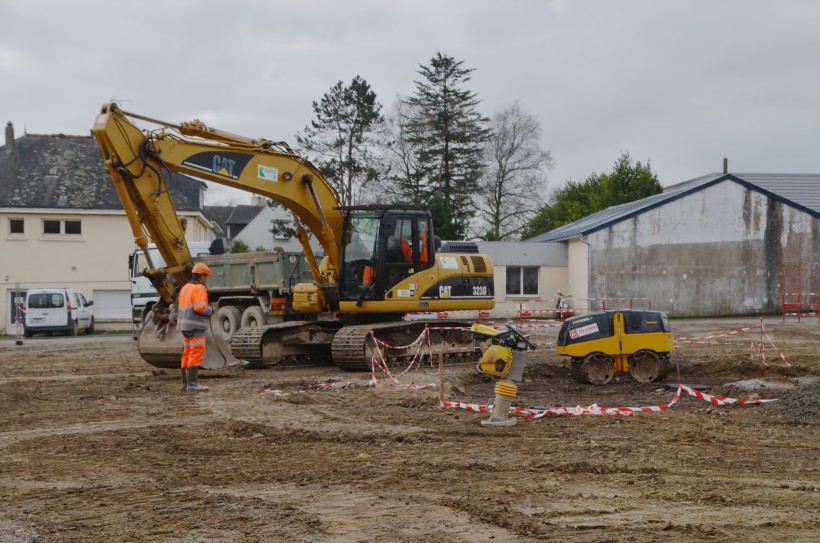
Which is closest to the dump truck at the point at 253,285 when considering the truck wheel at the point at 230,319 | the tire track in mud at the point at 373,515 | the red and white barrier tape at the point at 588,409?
the truck wheel at the point at 230,319

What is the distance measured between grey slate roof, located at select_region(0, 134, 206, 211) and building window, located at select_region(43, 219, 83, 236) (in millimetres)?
652

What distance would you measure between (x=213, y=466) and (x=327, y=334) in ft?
31.1

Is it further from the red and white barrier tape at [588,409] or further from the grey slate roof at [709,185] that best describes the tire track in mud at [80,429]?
the grey slate roof at [709,185]

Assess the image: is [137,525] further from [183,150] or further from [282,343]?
[282,343]

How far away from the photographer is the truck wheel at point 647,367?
14.0 metres

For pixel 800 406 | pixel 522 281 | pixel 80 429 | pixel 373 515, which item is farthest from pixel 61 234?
pixel 373 515

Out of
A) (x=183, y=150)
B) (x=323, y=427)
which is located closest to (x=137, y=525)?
(x=323, y=427)

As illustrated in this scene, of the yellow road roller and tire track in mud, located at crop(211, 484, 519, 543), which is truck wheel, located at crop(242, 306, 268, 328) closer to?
the yellow road roller

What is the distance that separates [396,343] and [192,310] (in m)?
4.71

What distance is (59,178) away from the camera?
40.6 meters

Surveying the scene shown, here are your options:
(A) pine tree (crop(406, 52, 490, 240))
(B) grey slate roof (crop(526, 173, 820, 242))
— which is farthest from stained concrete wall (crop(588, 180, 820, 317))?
(A) pine tree (crop(406, 52, 490, 240))

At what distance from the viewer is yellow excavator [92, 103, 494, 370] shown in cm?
1421

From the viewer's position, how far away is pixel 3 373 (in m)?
17.3

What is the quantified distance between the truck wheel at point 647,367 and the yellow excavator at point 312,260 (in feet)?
13.9
